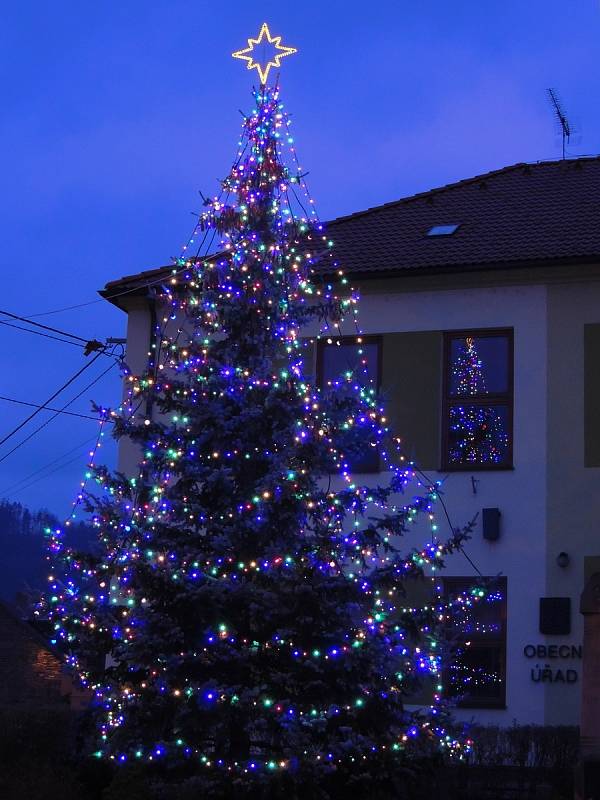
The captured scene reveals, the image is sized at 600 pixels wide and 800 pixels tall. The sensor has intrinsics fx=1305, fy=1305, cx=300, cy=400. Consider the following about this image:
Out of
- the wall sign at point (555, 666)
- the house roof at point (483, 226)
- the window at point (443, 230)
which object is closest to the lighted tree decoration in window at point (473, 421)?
the house roof at point (483, 226)

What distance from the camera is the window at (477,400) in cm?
1828

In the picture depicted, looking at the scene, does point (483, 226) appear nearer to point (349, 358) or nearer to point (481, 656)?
point (349, 358)

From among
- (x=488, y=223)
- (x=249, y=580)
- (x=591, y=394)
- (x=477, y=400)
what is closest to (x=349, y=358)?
(x=477, y=400)

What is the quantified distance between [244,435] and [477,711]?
611 cm

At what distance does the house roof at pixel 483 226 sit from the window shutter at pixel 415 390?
1.05m

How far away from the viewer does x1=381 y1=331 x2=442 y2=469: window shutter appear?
60.5ft

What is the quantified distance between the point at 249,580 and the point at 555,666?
576cm

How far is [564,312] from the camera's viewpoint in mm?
18375

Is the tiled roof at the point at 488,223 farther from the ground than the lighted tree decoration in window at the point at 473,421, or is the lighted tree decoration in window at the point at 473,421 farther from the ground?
the tiled roof at the point at 488,223

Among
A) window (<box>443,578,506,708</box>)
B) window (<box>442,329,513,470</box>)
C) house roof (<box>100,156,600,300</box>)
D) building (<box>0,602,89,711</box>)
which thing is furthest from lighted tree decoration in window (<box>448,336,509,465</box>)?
building (<box>0,602,89,711</box>)

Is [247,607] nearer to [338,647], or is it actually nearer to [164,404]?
[338,647]

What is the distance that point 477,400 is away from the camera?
18500mm

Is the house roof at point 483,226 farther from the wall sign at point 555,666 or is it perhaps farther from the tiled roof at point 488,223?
the wall sign at point 555,666

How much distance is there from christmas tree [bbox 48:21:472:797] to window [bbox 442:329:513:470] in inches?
168
